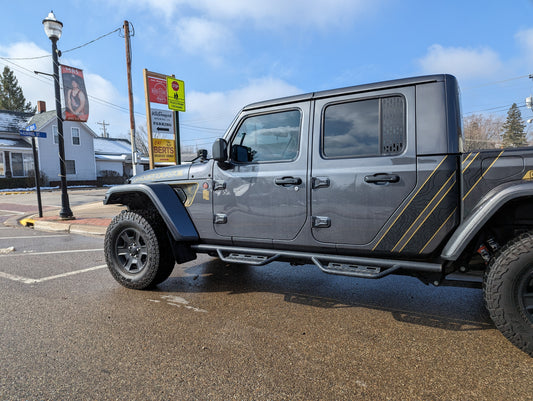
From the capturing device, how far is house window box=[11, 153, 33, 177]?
2956 cm

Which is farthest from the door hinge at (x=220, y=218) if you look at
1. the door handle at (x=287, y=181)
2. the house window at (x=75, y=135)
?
the house window at (x=75, y=135)

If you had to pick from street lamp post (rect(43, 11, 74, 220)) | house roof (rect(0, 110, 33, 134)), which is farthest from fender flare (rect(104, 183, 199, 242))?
house roof (rect(0, 110, 33, 134))

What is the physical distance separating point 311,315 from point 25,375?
221 centimetres

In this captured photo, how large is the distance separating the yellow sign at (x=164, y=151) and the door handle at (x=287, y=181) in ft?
29.7

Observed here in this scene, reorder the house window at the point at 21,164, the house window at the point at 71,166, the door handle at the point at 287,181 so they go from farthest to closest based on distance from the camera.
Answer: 1. the house window at the point at 71,166
2. the house window at the point at 21,164
3. the door handle at the point at 287,181

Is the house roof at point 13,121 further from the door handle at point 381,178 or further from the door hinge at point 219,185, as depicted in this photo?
the door handle at point 381,178

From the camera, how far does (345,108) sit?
2.99m

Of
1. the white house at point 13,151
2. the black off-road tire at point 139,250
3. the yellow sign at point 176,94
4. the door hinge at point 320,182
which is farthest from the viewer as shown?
the white house at point 13,151

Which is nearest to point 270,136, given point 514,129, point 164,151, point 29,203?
point 164,151

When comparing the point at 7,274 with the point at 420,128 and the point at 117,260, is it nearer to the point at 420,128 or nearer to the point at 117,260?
the point at 117,260

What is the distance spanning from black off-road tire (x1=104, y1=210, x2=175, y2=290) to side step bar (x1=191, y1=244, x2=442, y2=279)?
560 mm

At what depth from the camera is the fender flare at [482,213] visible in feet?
7.22

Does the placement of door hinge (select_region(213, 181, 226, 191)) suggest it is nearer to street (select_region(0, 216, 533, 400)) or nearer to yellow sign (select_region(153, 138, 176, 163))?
street (select_region(0, 216, 533, 400))

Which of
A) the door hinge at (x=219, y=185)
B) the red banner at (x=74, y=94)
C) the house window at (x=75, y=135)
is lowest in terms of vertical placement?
the door hinge at (x=219, y=185)
